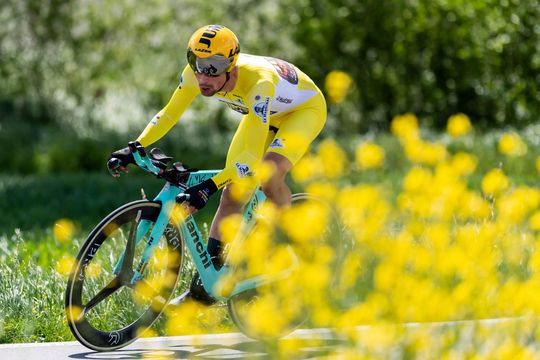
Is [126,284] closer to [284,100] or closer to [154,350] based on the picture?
[154,350]

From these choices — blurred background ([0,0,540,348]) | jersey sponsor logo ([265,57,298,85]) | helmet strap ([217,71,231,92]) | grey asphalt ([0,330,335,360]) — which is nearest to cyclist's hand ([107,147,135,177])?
helmet strap ([217,71,231,92])

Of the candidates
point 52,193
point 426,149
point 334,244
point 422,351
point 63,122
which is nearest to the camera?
point 422,351

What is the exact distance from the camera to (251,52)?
54.9 ft

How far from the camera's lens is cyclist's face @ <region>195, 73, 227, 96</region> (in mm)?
6328

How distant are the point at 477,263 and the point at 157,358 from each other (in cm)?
197

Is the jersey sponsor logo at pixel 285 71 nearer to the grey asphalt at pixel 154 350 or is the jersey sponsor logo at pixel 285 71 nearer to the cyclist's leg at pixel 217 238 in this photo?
the cyclist's leg at pixel 217 238

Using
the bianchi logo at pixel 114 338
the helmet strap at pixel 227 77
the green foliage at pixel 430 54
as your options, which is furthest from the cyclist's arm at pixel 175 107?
the green foliage at pixel 430 54

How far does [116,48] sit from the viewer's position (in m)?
17.8

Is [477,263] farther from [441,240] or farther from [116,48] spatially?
[116,48]

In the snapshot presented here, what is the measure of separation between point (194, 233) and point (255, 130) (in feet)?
2.09

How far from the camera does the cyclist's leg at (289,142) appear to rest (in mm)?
6504

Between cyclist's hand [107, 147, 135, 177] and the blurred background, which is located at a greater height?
cyclist's hand [107, 147, 135, 177]

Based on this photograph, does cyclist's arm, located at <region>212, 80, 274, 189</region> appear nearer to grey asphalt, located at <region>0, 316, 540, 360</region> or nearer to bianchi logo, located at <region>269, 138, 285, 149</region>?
bianchi logo, located at <region>269, 138, 285, 149</region>

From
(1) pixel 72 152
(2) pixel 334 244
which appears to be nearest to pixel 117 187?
(1) pixel 72 152
